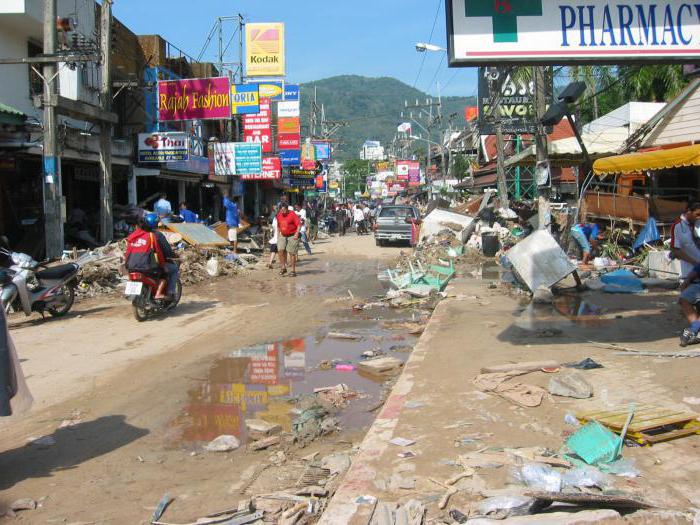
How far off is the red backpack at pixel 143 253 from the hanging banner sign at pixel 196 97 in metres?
11.2

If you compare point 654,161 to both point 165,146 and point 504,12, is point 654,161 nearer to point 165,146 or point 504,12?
point 504,12

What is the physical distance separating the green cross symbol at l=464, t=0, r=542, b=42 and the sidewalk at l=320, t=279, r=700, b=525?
3280 millimetres

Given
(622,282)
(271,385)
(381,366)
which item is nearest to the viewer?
(271,385)

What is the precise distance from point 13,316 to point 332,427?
800cm

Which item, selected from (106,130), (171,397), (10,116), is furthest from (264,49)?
(171,397)

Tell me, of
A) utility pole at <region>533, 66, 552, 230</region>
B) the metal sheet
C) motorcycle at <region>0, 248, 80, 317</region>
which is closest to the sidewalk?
the metal sheet

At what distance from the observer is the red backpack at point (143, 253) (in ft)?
34.3

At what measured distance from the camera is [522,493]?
3.53 m

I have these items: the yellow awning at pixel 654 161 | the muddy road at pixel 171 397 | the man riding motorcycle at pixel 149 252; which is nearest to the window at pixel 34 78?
the muddy road at pixel 171 397

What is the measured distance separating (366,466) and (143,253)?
7.36 metres

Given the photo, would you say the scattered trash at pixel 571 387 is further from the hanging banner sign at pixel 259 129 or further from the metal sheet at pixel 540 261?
the hanging banner sign at pixel 259 129

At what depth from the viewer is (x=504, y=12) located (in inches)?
250

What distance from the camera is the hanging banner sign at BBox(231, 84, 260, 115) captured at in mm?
27047

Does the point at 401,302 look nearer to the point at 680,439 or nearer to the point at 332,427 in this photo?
the point at 332,427
